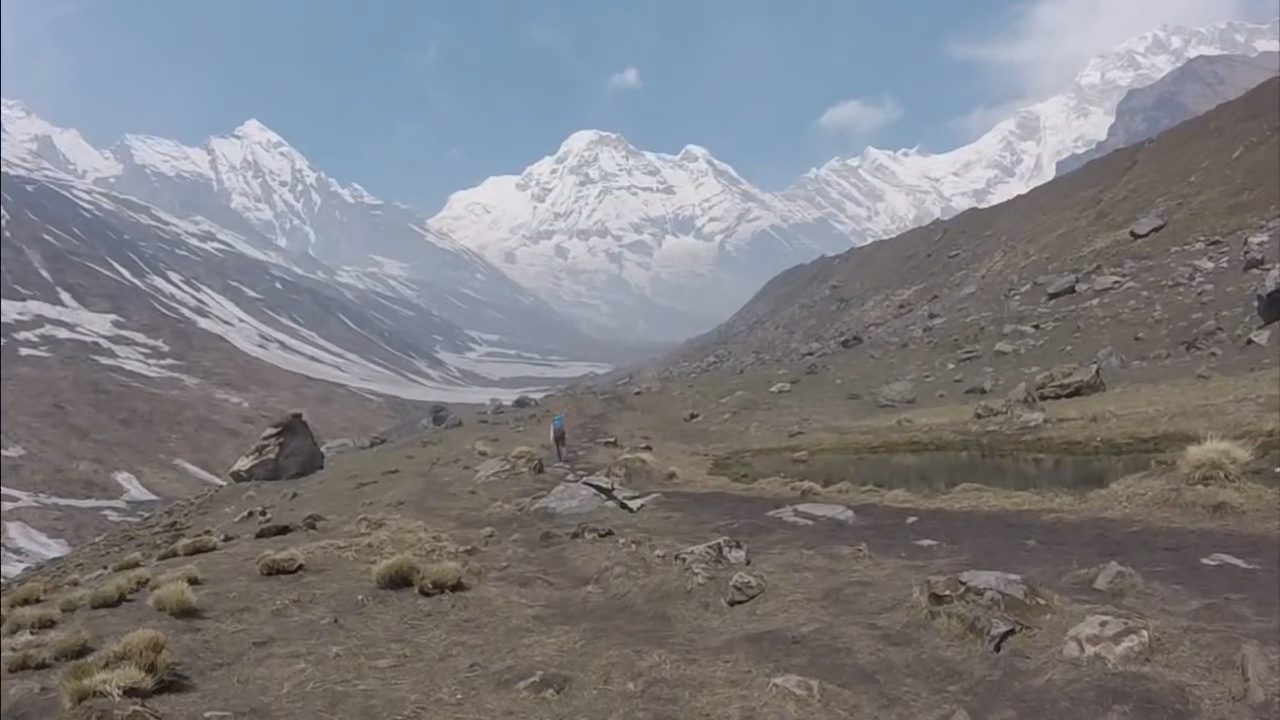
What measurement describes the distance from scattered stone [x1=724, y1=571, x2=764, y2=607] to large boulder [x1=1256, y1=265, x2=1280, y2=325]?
101 feet

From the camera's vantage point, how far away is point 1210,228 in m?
49.7

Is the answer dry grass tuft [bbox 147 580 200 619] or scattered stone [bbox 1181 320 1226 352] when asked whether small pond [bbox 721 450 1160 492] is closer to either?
scattered stone [bbox 1181 320 1226 352]

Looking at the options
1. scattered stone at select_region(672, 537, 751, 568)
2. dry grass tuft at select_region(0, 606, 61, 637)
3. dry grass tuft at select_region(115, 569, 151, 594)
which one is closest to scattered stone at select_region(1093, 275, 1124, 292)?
scattered stone at select_region(672, 537, 751, 568)

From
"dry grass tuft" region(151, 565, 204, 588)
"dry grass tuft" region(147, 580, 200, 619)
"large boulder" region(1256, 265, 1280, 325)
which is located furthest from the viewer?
"large boulder" region(1256, 265, 1280, 325)

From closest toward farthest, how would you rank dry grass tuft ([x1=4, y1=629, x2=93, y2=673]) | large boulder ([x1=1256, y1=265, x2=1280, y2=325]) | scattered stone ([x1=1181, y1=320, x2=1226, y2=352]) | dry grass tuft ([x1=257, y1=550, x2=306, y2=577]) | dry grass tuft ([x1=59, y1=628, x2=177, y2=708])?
1. dry grass tuft ([x1=59, y1=628, x2=177, y2=708])
2. dry grass tuft ([x1=4, y1=629, x2=93, y2=673])
3. dry grass tuft ([x1=257, y1=550, x2=306, y2=577])
4. large boulder ([x1=1256, y1=265, x2=1280, y2=325])
5. scattered stone ([x1=1181, y1=320, x2=1226, y2=352])

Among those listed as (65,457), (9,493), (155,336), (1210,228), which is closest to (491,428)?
(1210,228)

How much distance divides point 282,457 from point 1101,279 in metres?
45.1

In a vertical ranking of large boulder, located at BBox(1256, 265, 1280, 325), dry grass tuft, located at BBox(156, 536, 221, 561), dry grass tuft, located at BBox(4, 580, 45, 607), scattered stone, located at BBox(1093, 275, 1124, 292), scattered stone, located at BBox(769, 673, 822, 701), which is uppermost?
scattered stone, located at BBox(1093, 275, 1124, 292)

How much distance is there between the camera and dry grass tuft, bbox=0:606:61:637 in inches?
652

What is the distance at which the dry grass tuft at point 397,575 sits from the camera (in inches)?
675

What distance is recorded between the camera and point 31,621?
16688mm

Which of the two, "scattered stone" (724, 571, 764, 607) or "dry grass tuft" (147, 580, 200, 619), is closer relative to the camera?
"scattered stone" (724, 571, 764, 607)

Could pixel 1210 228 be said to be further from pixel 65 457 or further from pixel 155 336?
pixel 155 336

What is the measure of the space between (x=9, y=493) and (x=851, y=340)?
91092mm
